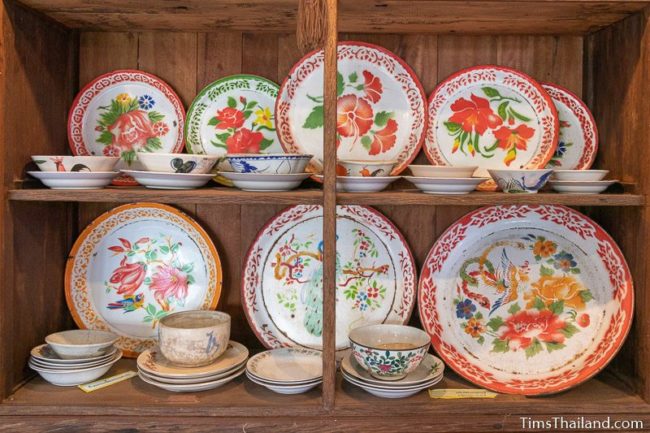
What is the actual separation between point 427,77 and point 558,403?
0.80 m

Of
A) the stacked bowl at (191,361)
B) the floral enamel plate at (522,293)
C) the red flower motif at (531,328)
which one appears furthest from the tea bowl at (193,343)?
the red flower motif at (531,328)

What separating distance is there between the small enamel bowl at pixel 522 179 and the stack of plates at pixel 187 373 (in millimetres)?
673

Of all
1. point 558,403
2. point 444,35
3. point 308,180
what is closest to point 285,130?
point 308,180

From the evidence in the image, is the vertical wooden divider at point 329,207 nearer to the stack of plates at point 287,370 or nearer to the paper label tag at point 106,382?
the stack of plates at point 287,370

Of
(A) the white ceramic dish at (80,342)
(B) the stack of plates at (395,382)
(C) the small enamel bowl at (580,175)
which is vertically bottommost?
(B) the stack of plates at (395,382)

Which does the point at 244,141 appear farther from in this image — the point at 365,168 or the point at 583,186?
the point at 583,186

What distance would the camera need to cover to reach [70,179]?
1176 mm

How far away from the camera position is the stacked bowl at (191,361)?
1193 mm

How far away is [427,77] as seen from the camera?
1.44 m

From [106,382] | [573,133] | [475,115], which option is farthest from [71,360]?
[573,133]

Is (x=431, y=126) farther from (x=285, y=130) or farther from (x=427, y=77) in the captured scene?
(x=285, y=130)

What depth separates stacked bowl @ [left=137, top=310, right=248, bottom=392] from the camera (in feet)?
3.92

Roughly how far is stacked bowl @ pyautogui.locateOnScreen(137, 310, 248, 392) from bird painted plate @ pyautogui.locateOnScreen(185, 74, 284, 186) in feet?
1.44

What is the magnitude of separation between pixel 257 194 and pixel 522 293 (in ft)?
2.27
